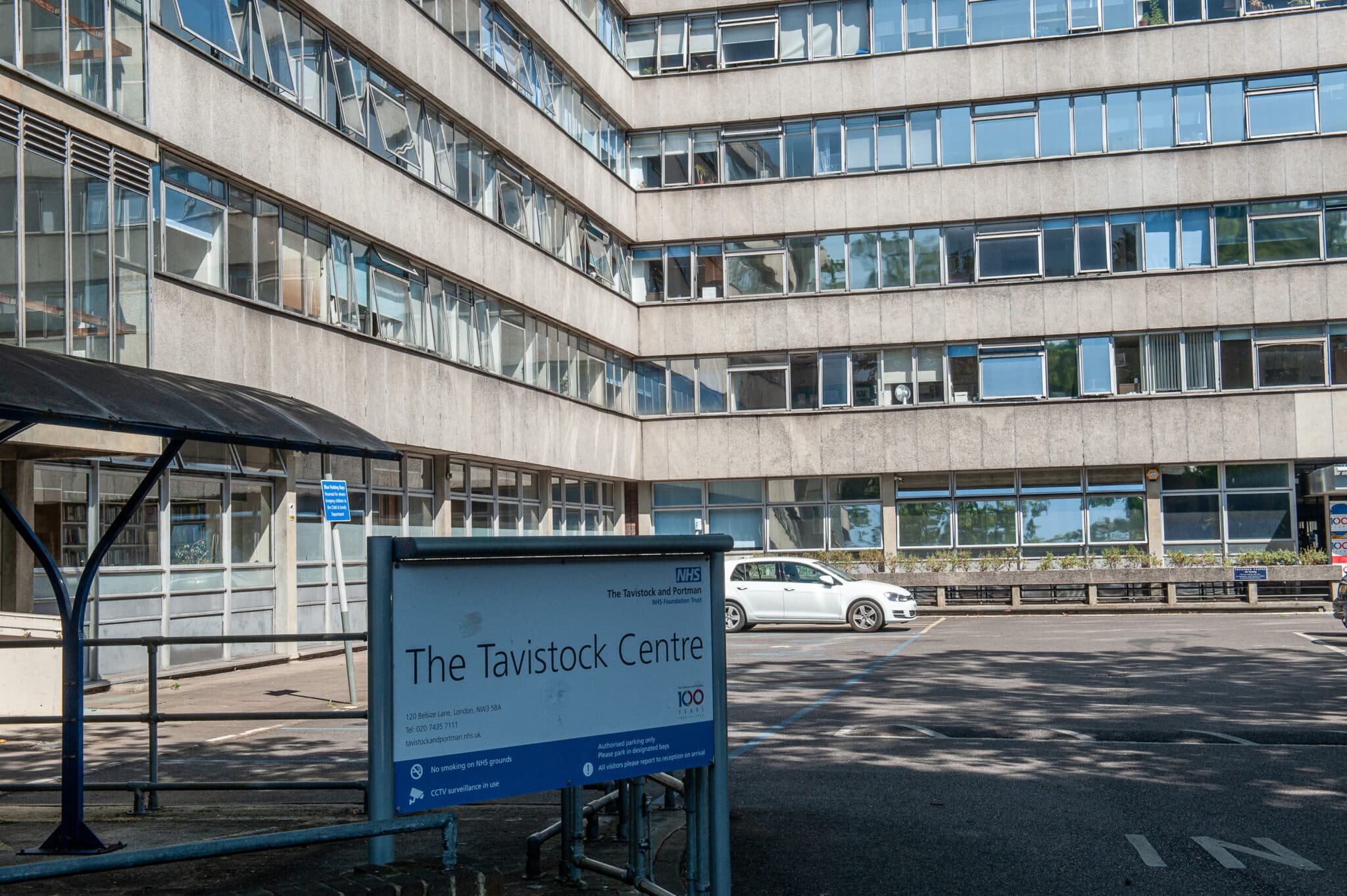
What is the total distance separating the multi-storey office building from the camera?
30359 mm

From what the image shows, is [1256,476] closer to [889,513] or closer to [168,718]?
[889,513]

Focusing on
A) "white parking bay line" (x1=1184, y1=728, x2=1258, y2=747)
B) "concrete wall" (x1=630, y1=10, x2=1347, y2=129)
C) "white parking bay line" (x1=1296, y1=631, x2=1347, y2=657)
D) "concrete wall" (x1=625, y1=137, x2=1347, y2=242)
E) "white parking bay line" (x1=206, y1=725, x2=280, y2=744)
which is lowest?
"white parking bay line" (x1=1296, y1=631, x2=1347, y2=657)

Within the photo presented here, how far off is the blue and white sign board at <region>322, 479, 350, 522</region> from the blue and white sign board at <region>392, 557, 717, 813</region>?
40.8ft

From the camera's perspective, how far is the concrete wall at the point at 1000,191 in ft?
120

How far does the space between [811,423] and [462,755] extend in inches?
1369

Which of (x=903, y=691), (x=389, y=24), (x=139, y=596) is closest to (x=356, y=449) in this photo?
(x=903, y=691)

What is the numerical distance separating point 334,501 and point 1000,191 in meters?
25.6

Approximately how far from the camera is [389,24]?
84.6 feet

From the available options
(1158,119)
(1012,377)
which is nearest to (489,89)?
(1012,377)

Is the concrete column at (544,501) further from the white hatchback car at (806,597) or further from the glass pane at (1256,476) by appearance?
the glass pane at (1256,476)

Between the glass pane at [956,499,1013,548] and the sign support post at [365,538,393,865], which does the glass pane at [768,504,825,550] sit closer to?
the glass pane at [956,499,1013,548]

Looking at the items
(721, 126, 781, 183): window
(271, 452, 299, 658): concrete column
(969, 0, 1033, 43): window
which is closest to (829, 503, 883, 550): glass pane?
(721, 126, 781, 183): window

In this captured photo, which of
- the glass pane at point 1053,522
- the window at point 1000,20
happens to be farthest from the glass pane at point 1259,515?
the window at point 1000,20

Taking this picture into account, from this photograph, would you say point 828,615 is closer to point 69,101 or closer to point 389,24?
point 389,24
